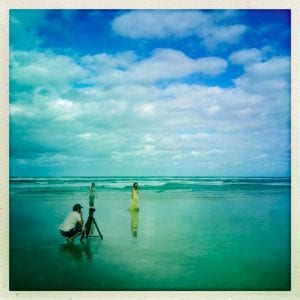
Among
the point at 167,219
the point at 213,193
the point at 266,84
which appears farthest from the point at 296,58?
the point at 213,193

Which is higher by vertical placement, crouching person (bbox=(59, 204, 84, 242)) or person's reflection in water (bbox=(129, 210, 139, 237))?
crouching person (bbox=(59, 204, 84, 242))

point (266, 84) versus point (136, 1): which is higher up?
point (136, 1)

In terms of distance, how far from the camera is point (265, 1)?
4066 mm

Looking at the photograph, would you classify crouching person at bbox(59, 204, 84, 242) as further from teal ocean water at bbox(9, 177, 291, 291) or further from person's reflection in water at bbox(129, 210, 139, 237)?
person's reflection in water at bbox(129, 210, 139, 237)

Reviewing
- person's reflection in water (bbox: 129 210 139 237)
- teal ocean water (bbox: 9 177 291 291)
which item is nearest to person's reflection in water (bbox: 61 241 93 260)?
teal ocean water (bbox: 9 177 291 291)

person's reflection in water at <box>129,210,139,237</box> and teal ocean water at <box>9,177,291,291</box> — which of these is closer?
teal ocean water at <box>9,177,291,291</box>

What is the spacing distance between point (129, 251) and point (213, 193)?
448 cm

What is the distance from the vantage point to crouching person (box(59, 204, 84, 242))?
4.46 metres

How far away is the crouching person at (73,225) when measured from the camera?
446 centimetres

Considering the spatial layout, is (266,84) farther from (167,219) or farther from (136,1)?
(167,219)

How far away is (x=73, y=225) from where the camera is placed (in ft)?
14.7

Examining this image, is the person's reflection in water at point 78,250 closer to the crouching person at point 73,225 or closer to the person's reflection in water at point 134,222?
the crouching person at point 73,225

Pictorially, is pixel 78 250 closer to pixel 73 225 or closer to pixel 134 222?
pixel 73 225

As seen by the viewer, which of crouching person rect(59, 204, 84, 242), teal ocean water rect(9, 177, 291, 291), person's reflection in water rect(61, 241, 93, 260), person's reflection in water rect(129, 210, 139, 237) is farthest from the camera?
person's reflection in water rect(129, 210, 139, 237)
